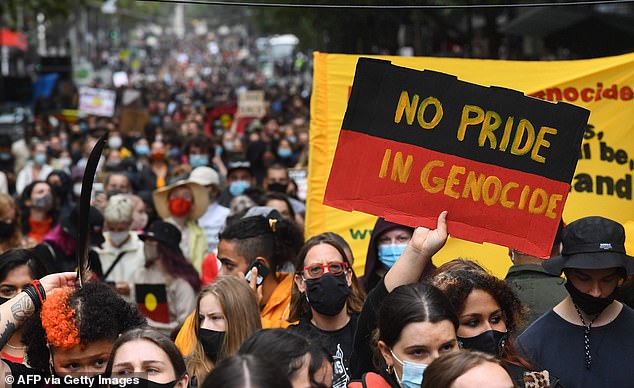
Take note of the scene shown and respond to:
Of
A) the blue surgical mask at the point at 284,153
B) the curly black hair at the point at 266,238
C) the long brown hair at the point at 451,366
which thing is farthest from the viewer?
the blue surgical mask at the point at 284,153

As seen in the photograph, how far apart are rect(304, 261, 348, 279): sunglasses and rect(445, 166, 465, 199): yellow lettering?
2.71ft

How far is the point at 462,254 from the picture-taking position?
6.75 metres

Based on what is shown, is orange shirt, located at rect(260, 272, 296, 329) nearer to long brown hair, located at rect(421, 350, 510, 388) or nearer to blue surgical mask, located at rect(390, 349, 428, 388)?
blue surgical mask, located at rect(390, 349, 428, 388)

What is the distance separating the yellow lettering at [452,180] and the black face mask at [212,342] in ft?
3.82

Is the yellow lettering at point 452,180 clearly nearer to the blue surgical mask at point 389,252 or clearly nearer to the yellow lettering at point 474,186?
the yellow lettering at point 474,186

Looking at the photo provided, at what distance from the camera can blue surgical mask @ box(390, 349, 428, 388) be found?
3.92 metres

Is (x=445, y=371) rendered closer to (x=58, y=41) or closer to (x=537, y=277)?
(x=537, y=277)

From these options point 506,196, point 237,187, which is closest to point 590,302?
point 506,196

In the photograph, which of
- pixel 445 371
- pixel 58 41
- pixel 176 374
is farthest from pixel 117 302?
pixel 58 41

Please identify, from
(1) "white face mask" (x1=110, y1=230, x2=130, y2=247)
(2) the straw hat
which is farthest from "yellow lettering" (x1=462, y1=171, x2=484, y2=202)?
(2) the straw hat

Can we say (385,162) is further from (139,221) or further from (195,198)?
(195,198)

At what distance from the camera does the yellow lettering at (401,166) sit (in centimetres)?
478

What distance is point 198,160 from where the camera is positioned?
544 inches

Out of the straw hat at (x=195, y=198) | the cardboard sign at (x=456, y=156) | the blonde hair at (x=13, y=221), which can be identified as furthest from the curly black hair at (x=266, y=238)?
the straw hat at (x=195, y=198)
